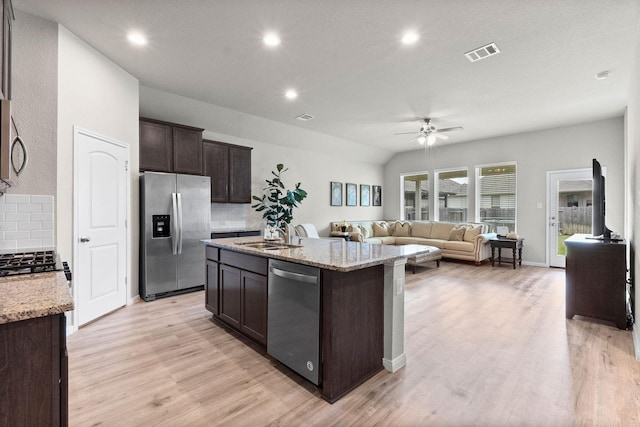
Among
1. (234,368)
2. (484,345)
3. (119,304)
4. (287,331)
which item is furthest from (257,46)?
(484,345)

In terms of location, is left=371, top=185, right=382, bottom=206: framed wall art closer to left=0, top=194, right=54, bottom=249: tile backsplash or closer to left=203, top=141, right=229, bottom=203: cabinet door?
left=203, top=141, right=229, bottom=203: cabinet door

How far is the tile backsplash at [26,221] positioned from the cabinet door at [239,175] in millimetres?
2920

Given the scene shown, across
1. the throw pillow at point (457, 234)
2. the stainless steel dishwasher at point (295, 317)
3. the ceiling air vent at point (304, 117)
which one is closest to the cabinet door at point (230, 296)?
the stainless steel dishwasher at point (295, 317)

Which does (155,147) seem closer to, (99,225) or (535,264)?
(99,225)

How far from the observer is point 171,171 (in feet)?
14.7

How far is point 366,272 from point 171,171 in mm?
3586

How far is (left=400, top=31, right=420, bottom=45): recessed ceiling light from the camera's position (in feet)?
9.55

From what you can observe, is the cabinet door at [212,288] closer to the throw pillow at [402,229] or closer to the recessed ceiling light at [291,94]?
the recessed ceiling light at [291,94]

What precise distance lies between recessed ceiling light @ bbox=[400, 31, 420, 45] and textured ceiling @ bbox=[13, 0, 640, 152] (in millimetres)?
66

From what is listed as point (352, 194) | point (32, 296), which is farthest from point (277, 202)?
point (32, 296)

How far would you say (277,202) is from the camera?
6.42 m

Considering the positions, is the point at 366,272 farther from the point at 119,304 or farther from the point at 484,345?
the point at 119,304

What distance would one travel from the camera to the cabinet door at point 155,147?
13.9ft

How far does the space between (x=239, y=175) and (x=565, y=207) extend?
21.7ft
